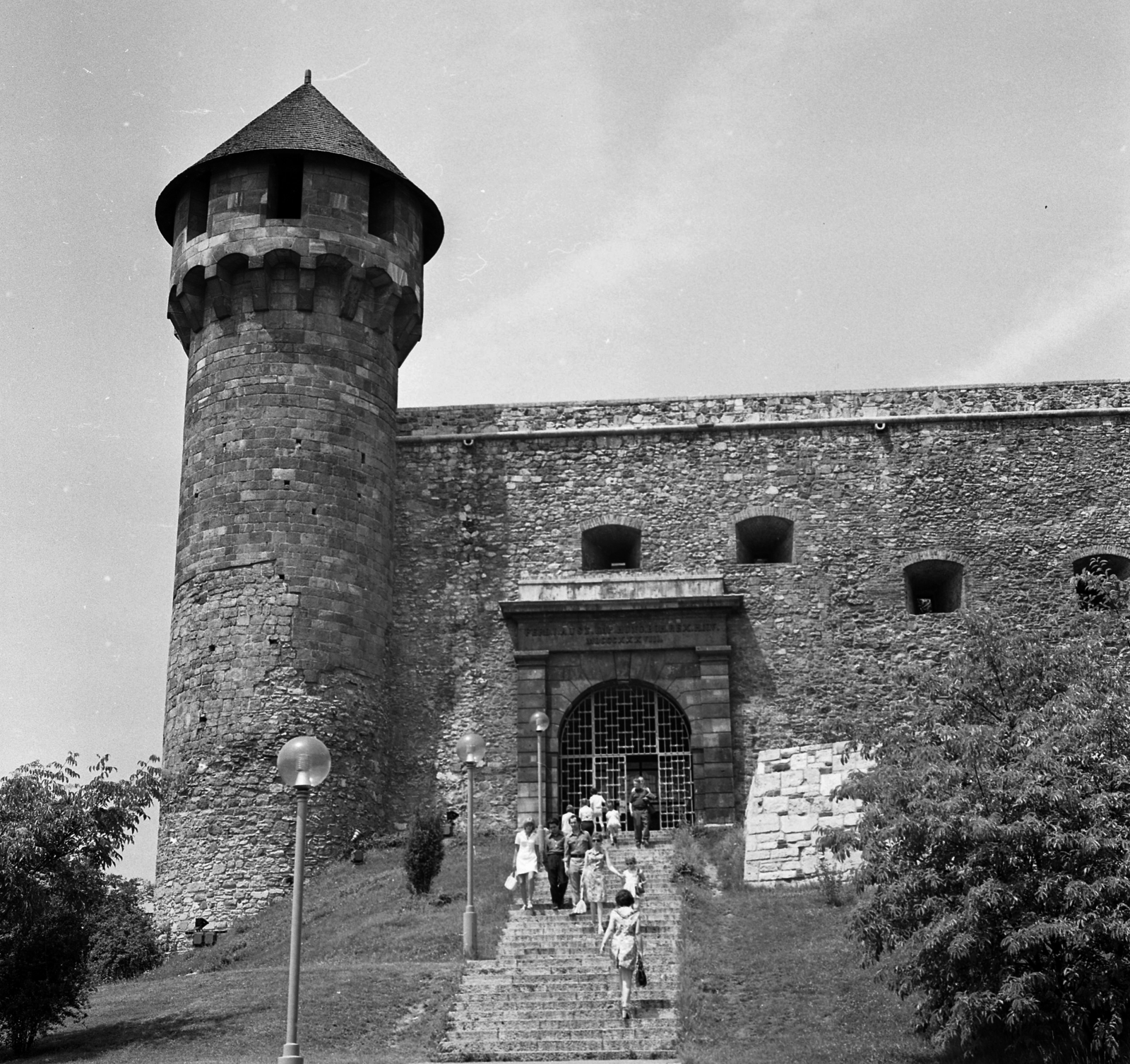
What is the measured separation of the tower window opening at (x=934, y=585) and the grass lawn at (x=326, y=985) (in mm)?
8883

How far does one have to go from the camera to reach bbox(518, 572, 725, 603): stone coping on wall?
27359mm

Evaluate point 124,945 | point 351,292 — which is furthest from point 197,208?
point 124,945

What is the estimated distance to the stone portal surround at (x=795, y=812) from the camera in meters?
21.7

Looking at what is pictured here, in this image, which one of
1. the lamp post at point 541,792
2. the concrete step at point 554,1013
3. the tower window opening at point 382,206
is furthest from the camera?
the tower window opening at point 382,206

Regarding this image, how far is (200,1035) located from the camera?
1633 centimetres

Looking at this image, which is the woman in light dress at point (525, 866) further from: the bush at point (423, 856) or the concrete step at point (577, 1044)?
the concrete step at point (577, 1044)

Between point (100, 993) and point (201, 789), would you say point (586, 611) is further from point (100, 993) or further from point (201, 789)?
point (100, 993)

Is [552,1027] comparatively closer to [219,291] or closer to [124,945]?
[124,945]

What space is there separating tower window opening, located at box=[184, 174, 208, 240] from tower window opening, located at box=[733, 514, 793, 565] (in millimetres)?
10907

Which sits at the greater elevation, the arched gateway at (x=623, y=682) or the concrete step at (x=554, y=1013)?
the arched gateway at (x=623, y=682)

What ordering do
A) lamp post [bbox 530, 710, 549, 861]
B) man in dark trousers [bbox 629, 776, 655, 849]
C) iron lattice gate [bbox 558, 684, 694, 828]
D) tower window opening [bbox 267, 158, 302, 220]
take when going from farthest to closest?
tower window opening [bbox 267, 158, 302, 220] < iron lattice gate [bbox 558, 684, 694, 828] < man in dark trousers [bbox 629, 776, 655, 849] < lamp post [bbox 530, 710, 549, 861]

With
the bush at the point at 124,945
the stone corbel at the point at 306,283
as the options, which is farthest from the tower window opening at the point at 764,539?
the bush at the point at 124,945

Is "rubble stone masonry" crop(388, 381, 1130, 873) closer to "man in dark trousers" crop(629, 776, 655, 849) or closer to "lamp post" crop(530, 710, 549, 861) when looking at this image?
"lamp post" crop(530, 710, 549, 861)

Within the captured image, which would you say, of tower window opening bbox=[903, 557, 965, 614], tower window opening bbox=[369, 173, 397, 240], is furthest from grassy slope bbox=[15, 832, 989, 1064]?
tower window opening bbox=[369, 173, 397, 240]
